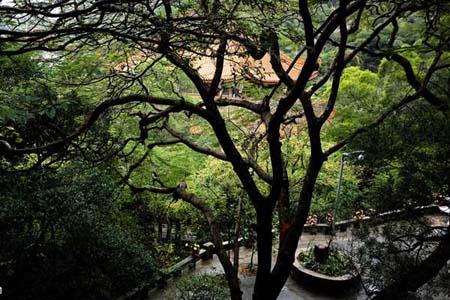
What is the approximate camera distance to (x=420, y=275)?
17.6ft

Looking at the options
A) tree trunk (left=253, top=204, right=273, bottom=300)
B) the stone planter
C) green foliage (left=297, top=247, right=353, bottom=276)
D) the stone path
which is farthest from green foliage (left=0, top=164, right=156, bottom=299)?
green foliage (left=297, top=247, right=353, bottom=276)

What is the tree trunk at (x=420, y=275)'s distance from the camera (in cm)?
523

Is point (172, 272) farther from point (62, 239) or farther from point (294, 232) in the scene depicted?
point (294, 232)

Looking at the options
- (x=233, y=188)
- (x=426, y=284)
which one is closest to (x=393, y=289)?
(x=426, y=284)

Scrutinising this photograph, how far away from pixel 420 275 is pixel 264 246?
6.91 ft

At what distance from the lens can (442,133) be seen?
16.3 feet

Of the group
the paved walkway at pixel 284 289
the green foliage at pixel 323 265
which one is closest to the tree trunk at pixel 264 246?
the paved walkway at pixel 284 289

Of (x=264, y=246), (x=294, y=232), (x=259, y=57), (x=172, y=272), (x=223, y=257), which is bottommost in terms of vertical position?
(x=172, y=272)

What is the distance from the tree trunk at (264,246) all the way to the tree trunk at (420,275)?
1.60 meters

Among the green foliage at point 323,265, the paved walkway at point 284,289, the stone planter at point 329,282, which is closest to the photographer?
the paved walkway at point 284,289

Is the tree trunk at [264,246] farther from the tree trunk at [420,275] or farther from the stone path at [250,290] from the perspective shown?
the stone path at [250,290]

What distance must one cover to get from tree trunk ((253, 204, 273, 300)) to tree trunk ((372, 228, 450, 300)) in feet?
5.26

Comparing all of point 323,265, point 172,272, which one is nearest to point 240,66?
point 172,272

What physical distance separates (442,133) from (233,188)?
5.05 meters
